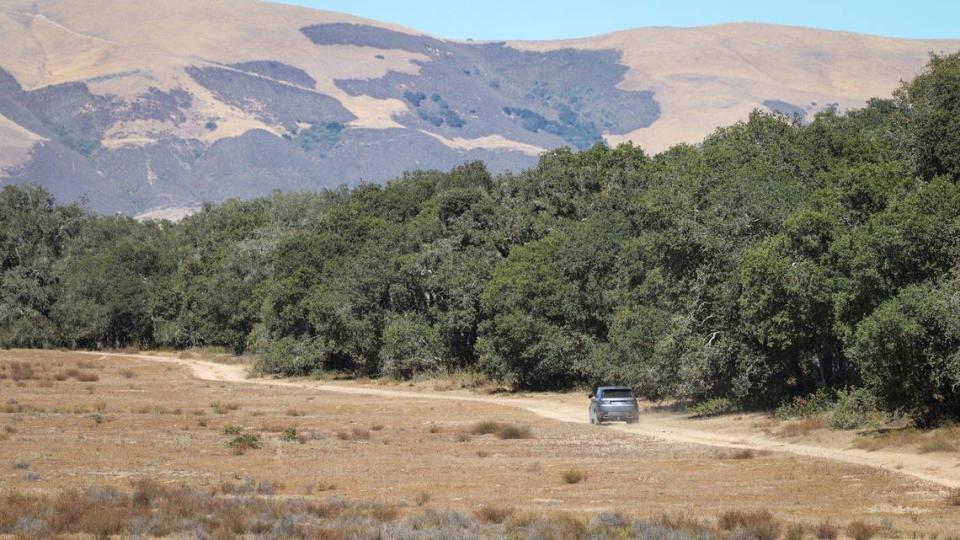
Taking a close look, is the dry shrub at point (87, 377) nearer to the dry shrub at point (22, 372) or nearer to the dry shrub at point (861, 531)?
the dry shrub at point (22, 372)

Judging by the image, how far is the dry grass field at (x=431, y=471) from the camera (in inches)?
923

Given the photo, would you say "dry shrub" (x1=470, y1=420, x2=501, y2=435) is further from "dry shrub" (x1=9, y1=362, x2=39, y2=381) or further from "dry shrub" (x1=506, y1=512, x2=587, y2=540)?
"dry shrub" (x1=9, y1=362, x2=39, y2=381)

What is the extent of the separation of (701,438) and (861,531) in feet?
60.4

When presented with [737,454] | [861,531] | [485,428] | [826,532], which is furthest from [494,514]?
[485,428]

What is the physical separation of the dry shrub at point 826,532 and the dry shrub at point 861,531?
0.77ft

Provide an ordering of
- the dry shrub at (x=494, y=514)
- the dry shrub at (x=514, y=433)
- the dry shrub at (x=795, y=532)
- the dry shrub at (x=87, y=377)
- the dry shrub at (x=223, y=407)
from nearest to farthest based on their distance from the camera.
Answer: the dry shrub at (x=795, y=532), the dry shrub at (x=494, y=514), the dry shrub at (x=514, y=433), the dry shrub at (x=223, y=407), the dry shrub at (x=87, y=377)

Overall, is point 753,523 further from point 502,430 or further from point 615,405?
point 615,405

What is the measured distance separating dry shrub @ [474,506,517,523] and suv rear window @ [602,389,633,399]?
20749 millimetres

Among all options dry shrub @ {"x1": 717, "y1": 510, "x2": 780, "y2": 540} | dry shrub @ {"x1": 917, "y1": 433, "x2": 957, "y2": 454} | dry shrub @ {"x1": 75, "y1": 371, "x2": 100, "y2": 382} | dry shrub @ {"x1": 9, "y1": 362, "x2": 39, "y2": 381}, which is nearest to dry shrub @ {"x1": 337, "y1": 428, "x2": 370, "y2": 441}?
dry shrub @ {"x1": 917, "y1": 433, "x2": 957, "y2": 454}

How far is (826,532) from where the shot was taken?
2039 centimetres

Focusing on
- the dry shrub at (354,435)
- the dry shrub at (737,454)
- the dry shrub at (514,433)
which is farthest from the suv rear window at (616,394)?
the dry shrub at (737,454)

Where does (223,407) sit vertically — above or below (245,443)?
above

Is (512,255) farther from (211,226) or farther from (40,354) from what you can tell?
(211,226)

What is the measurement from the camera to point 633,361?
50.2 m
